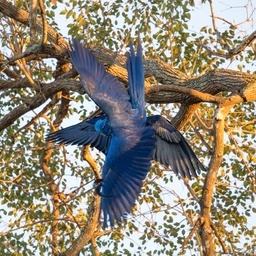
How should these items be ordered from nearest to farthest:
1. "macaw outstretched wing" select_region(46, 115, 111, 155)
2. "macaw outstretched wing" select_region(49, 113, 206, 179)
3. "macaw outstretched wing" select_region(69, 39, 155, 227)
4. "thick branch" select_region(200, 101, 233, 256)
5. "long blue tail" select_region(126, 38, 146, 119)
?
1. "macaw outstretched wing" select_region(69, 39, 155, 227)
2. "thick branch" select_region(200, 101, 233, 256)
3. "long blue tail" select_region(126, 38, 146, 119)
4. "macaw outstretched wing" select_region(49, 113, 206, 179)
5. "macaw outstretched wing" select_region(46, 115, 111, 155)

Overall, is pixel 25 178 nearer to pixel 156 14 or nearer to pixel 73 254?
pixel 73 254

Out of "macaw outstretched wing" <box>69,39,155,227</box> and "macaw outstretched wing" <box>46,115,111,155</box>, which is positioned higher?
"macaw outstretched wing" <box>46,115,111,155</box>

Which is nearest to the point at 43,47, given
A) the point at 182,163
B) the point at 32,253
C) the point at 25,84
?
the point at 25,84

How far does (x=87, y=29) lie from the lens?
7.75 metres

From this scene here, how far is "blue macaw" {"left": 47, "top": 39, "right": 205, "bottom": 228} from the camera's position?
4.68 m

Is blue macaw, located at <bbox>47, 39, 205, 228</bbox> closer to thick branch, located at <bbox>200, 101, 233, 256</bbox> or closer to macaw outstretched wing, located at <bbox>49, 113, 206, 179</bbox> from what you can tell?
macaw outstretched wing, located at <bbox>49, 113, 206, 179</bbox>

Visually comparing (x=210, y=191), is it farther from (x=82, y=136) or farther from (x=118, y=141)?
(x=82, y=136)

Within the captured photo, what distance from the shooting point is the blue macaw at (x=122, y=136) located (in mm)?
4676

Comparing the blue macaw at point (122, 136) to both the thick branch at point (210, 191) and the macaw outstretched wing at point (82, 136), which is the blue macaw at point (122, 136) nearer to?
the macaw outstretched wing at point (82, 136)

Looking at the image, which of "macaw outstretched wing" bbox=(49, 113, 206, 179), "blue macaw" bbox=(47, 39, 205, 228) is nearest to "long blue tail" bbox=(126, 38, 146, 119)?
"blue macaw" bbox=(47, 39, 205, 228)

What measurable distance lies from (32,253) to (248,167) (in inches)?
86.2

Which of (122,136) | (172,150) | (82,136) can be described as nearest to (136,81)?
(122,136)

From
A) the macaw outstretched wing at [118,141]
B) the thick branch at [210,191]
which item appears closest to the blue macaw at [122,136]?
the macaw outstretched wing at [118,141]

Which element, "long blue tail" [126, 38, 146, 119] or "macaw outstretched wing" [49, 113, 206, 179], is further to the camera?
"macaw outstretched wing" [49, 113, 206, 179]
